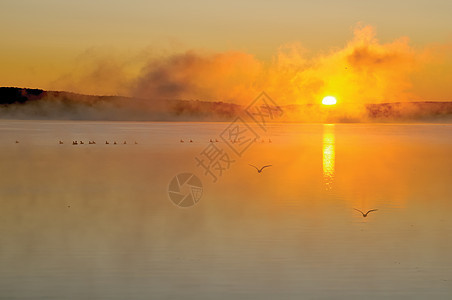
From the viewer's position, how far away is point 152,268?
1377 cm

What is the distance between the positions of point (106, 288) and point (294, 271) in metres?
4.12

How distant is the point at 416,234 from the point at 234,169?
21.1 meters

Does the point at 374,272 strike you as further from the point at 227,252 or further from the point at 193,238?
the point at 193,238

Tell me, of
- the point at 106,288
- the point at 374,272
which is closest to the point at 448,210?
the point at 374,272

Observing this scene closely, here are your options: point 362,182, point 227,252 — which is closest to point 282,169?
point 362,182

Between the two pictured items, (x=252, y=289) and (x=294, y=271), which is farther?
(x=294, y=271)

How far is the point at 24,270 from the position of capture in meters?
13.5

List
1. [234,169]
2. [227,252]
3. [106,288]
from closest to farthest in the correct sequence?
[106,288] → [227,252] → [234,169]

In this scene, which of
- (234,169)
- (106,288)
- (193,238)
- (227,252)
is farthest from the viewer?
(234,169)

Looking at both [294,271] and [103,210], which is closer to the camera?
[294,271]

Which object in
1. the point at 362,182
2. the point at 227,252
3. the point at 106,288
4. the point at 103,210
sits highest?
the point at 362,182

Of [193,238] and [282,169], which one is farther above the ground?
[282,169]

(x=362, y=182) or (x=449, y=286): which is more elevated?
(x=362, y=182)

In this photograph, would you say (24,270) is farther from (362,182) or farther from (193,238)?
(362,182)
